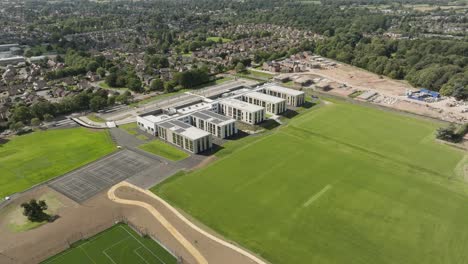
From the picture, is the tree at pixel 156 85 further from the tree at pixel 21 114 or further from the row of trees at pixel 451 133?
the row of trees at pixel 451 133

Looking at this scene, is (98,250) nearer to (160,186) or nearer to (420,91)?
(160,186)

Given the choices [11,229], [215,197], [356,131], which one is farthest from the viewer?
[356,131]

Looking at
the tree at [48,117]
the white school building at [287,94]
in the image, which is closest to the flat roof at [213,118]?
the white school building at [287,94]

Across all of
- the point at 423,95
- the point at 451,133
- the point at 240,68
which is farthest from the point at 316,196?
the point at 240,68

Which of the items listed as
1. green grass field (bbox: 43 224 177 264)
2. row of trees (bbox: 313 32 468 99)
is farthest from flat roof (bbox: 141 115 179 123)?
row of trees (bbox: 313 32 468 99)

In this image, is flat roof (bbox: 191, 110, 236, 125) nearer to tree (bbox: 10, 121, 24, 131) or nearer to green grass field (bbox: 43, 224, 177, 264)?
green grass field (bbox: 43, 224, 177, 264)

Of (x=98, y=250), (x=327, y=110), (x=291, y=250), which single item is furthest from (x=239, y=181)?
(x=327, y=110)
